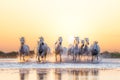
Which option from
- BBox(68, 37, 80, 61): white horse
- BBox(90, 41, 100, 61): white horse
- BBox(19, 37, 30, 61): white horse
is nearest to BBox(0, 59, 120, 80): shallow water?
BBox(19, 37, 30, 61): white horse

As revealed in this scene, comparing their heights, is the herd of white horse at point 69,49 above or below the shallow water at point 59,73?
above

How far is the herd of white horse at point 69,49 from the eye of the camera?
54.1 m

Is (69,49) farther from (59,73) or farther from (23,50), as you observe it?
(59,73)

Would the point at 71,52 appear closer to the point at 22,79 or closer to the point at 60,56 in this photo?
the point at 60,56

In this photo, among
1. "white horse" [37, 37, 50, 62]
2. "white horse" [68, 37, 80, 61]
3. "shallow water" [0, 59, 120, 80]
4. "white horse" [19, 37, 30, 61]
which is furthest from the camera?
"white horse" [68, 37, 80, 61]

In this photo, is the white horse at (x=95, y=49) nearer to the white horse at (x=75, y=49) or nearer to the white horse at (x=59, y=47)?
the white horse at (x=75, y=49)

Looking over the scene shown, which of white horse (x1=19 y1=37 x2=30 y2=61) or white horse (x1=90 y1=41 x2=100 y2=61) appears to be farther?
white horse (x1=90 y1=41 x2=100 y2=61)

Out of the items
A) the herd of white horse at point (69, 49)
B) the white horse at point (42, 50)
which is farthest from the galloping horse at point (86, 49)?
the white horse at point (42, 50)

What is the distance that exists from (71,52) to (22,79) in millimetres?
36218

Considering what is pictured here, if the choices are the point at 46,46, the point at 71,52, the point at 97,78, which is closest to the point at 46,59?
the point at 46,46

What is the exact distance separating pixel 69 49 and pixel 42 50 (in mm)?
7274

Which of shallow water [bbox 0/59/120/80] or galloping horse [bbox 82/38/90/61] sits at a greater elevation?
galloping horse [bbox 82/38/90/61]

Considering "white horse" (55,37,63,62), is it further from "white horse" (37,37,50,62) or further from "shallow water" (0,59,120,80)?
"shallow water" (0,59,120,80)

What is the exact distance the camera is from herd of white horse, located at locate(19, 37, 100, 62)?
177 feet
